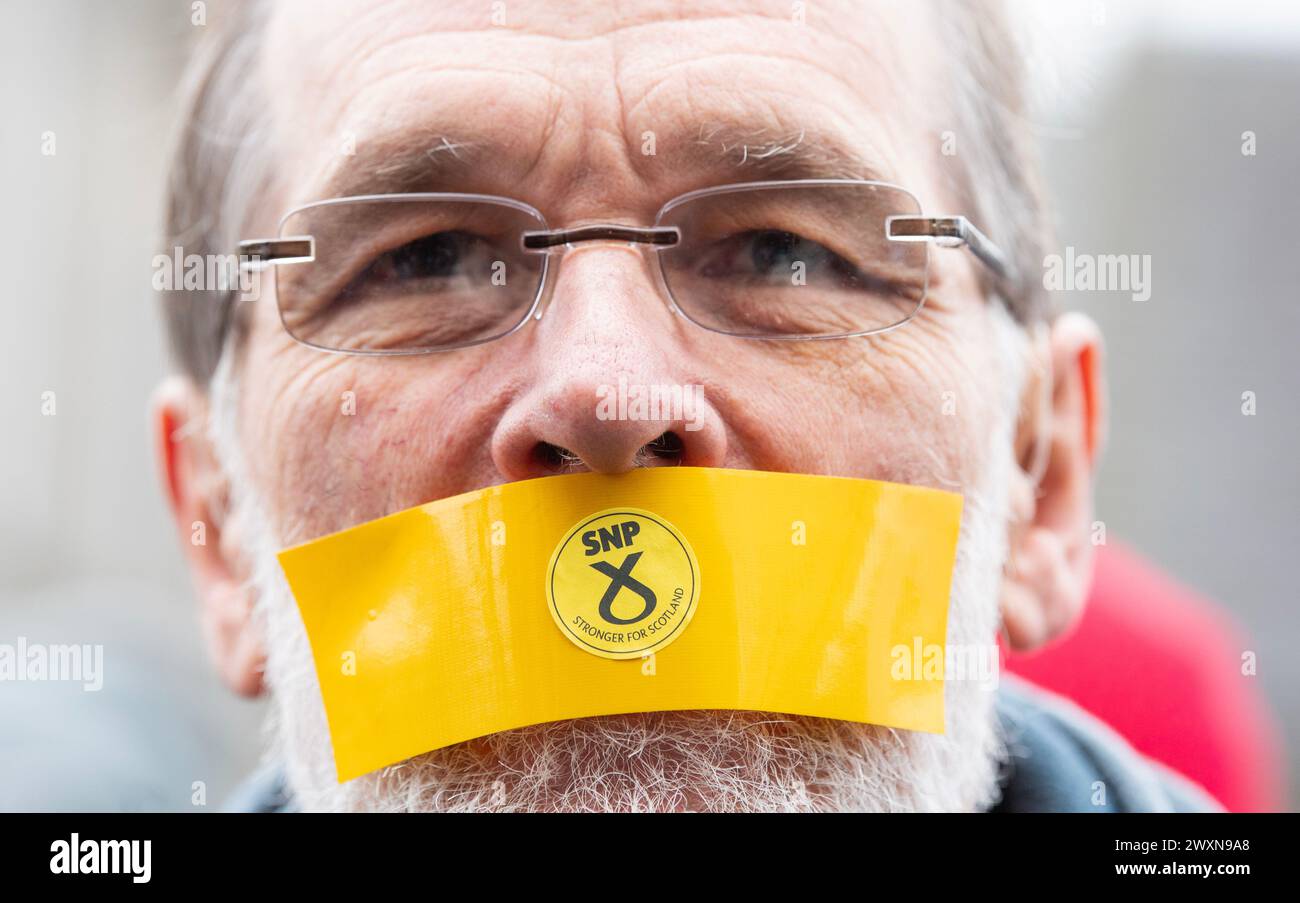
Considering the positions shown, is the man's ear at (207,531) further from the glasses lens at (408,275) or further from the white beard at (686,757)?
the glasses lens at (408,275)

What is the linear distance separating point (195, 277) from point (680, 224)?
3.04 feet

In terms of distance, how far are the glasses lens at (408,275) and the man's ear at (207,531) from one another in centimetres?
43

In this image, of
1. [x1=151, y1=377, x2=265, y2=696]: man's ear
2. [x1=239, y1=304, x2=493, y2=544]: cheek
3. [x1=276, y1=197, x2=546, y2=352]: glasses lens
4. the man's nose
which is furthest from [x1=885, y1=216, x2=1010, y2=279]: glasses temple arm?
[x1=151, y1=377, x2=265, y2=696]: man's ear

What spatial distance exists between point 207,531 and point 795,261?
3.63 ft

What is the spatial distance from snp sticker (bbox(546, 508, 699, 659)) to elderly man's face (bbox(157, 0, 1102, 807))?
0.08 m

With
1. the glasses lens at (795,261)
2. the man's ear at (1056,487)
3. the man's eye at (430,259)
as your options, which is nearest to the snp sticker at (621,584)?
the glasses lens at (795,261)

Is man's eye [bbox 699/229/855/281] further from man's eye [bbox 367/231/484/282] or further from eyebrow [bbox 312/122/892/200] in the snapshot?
man's eye [bbox 367/231/484/282]

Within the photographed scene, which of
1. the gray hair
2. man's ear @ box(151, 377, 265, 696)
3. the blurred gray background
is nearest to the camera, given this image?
the gray hair

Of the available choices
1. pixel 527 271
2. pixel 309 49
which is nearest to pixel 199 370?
pixel 309 49

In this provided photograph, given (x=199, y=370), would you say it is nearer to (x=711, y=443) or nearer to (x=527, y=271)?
(x=527, y=271)

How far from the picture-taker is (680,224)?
4.78ft

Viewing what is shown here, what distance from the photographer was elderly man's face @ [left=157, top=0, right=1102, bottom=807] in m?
1.36

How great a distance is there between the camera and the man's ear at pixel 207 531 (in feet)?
6.00

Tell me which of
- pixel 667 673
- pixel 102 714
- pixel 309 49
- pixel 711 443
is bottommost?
pixel 102 714
